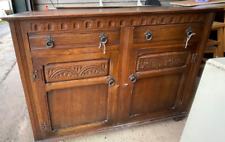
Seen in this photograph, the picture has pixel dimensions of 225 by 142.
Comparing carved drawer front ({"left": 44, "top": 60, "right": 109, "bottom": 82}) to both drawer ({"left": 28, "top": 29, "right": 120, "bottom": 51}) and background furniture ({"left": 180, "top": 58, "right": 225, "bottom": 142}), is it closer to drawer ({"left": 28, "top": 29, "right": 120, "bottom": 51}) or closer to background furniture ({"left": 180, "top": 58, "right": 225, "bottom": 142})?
drawer ({"left": 28, "top": 29, "right": 120, "bottom": 51})

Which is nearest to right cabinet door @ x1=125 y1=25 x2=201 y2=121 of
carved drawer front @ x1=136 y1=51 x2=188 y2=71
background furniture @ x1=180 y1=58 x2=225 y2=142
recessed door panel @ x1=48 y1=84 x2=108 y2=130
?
carved drawer front @ x1=136 y1=51 x2=188 y2=71

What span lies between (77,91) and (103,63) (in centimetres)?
26

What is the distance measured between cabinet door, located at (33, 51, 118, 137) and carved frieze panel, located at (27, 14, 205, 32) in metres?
0.17

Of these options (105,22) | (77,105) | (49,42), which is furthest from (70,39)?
(77,105)

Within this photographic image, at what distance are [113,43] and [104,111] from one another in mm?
538

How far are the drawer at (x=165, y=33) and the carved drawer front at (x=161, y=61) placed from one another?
11 centimetres

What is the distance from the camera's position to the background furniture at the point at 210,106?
68 centimetres

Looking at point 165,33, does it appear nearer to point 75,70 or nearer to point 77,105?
point 75,70

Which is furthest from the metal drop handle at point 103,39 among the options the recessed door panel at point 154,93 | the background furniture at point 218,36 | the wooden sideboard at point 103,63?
the background furniture at point 218,36

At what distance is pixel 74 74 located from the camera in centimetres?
104

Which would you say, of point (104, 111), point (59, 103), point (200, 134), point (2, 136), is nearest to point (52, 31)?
point (59, 103)

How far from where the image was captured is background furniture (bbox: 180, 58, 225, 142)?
678mm

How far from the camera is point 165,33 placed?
3.61ft

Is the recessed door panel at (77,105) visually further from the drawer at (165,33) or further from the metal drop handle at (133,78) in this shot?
the drawer at (165,33)
